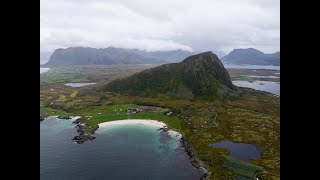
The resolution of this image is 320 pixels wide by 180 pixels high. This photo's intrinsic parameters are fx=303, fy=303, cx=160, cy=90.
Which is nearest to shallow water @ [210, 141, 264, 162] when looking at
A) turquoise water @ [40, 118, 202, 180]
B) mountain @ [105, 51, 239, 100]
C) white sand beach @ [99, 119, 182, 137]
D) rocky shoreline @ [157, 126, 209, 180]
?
rocky shoreline @ [157, 126, 209, 180]

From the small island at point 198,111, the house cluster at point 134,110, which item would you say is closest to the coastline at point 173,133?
the small island at point 198,111

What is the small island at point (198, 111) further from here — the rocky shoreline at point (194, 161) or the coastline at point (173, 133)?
the coastline at point (173, 133)

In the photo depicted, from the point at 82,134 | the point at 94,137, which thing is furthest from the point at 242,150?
the point at 82,134

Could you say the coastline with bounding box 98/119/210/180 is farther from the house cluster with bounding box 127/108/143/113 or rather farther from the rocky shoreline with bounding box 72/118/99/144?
the house cluster with bounding box 127/108/143/113
